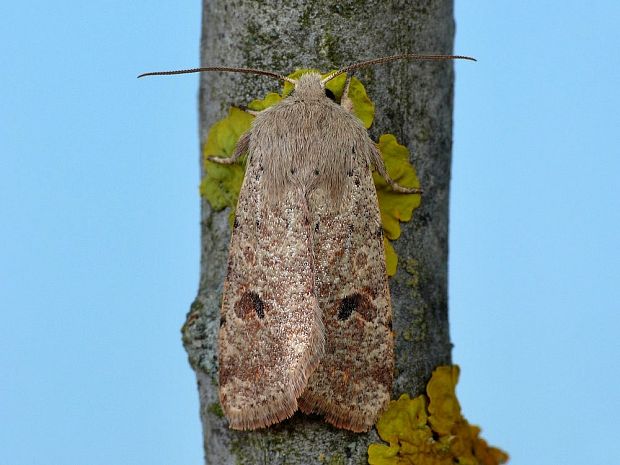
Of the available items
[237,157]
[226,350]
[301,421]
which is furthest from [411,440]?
[237,157]

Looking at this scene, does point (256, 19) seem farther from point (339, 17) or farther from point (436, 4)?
point (436, 4)

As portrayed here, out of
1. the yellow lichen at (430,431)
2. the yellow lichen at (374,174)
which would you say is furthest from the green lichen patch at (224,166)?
→ the yellow lichen at (430,431)

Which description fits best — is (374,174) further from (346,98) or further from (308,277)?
(308,277)

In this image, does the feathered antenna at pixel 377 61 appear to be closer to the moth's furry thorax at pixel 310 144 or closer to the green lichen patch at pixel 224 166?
the moth's furry thorax at pixel 310 144

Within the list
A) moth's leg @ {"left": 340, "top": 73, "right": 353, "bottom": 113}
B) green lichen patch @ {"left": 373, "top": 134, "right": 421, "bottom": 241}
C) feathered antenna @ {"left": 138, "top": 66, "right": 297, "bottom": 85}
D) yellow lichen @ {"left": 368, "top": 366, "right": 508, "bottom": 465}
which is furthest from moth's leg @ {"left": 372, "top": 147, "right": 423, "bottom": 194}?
yellow lichen @ {"left": 368, "top": 366, "right": 508, "bottom": 465}

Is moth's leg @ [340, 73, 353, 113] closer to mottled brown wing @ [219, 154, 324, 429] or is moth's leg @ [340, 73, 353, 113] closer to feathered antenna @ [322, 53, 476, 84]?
feathered antenna @ [322, 53, 476, 84]

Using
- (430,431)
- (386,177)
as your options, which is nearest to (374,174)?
(386,177)
